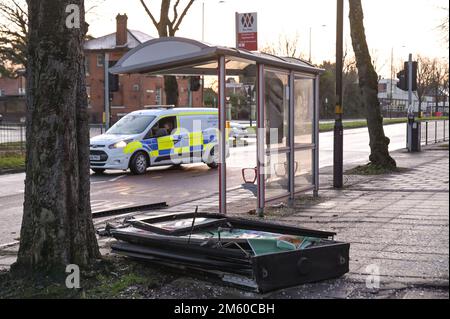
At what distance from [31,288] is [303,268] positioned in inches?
89.2

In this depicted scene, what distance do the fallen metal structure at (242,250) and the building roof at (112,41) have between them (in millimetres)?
47311

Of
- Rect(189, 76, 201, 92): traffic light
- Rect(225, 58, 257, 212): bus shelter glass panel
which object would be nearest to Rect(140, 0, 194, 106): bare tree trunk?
A: Rect(225, 58, 257, 212): bus shelter glass panel

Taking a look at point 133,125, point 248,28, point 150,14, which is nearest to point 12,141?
point 150,14

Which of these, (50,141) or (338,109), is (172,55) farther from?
(338,109)

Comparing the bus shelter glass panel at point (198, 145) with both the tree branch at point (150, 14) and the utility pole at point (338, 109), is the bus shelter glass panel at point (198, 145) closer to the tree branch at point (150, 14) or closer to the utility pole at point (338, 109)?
the utility pole at point (338, 109)

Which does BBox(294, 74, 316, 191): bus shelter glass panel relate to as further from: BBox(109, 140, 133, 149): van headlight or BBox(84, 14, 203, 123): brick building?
BBox(84, 14, 203, 123): brick building

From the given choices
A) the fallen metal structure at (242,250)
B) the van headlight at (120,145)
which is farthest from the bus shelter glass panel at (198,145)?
the fallen metal structure at (242,250)

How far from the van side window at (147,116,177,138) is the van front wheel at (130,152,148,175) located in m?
0.71

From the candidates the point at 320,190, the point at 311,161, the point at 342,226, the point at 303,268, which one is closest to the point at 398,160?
the point at 320,190

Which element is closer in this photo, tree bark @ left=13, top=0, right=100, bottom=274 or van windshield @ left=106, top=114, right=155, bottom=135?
tree bark @ left=13, top=0, right=100, bottom=274

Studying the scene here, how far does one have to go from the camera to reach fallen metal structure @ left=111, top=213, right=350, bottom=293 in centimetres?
514

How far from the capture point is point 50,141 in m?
5.41

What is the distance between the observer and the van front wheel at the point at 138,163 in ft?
57.5
